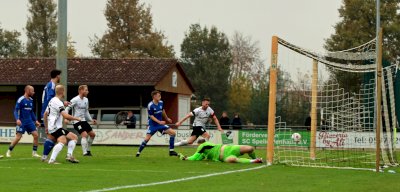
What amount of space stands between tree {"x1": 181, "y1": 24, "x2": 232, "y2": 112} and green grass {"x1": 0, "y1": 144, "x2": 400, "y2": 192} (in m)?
62.4

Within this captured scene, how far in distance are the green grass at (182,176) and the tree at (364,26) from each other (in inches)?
1422

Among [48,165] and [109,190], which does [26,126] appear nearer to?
[48,165]

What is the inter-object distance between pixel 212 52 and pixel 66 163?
67180 mm

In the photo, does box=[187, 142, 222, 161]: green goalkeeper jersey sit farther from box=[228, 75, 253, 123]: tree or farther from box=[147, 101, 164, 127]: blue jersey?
box=[228, 75, 253, 123]: tree

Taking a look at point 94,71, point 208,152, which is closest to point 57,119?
point 208,152

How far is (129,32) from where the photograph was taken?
6731 centimetres

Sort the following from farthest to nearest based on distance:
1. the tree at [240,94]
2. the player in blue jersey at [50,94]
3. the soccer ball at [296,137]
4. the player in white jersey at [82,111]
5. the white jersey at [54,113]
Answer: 1. the tree at [240,94]
2. the soccer ball at [296,137]
3. the player in white jersey at [82,111]
4. the player in blue jersey at [50,94]
5. the white jersey at [54,113]

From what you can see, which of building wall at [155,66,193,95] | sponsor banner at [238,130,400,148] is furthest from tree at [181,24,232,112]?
sponsor banner at [238,130,400,148]

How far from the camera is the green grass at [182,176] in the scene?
12.6 meters

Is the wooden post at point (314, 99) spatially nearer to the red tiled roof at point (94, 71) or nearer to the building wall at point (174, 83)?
the red tiled roof at point (94, 71)

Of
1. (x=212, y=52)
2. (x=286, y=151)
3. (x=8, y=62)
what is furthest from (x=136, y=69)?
(x=212, y=52)

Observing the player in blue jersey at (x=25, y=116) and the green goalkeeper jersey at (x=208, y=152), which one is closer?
the green goalkeeper jersey at (x=208, y=152)

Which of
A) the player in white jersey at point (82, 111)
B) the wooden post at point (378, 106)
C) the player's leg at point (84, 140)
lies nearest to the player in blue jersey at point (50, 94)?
the player in white jersey at point (82, 111)

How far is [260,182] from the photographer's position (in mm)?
13648
